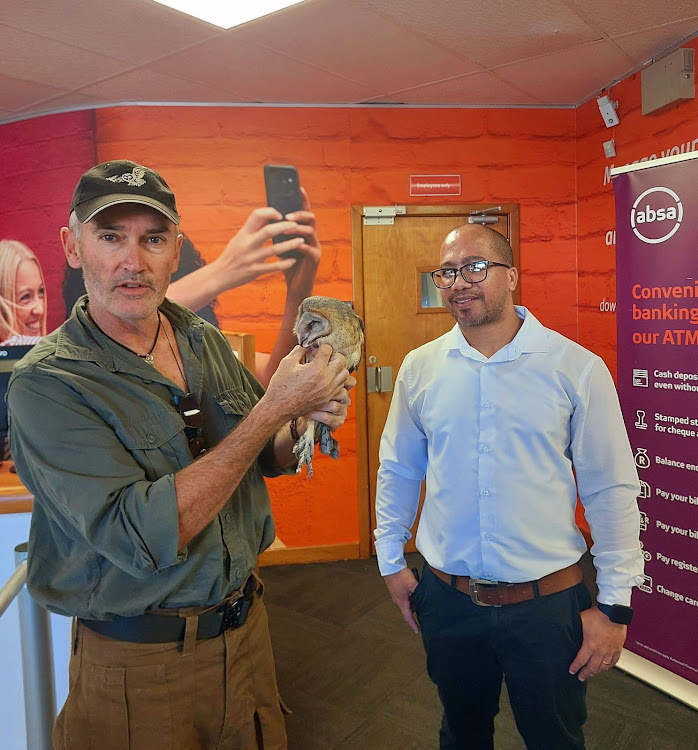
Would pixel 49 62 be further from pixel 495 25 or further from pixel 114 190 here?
pixel 114 190

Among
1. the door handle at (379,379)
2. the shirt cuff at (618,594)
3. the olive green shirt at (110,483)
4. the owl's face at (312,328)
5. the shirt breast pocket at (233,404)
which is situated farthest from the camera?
the door handle at (379,379)

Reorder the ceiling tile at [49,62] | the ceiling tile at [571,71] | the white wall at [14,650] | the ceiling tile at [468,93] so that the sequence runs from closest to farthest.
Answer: the white wall at [14,650]
the ceiling tile at [49,62]
the ceiling tile at [571,71]
the ceiling tile at [468,93]

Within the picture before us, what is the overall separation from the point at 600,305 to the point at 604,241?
452 mm

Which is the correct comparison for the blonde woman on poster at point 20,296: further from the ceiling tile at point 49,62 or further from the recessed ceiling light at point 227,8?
the recessed ceiling light at point 227,8

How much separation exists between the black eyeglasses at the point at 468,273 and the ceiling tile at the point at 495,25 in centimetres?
164

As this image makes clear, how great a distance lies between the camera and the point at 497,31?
3.28 meters

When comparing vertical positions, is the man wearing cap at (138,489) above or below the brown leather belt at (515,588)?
above

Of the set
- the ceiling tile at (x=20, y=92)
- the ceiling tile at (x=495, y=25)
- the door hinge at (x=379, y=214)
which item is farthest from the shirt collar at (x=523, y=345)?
the ceiling tile at (x=20, y=92)

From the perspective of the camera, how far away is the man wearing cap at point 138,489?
1227mm

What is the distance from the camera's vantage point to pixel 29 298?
448 cm

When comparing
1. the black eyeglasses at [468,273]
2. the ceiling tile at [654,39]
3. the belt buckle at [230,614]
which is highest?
the ceiling tile at [654,39]

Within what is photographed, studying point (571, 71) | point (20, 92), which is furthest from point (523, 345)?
point (20, 92)

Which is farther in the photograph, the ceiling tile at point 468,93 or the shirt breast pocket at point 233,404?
the ceiling tile at point 468,93

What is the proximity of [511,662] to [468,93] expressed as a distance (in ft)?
12.3
